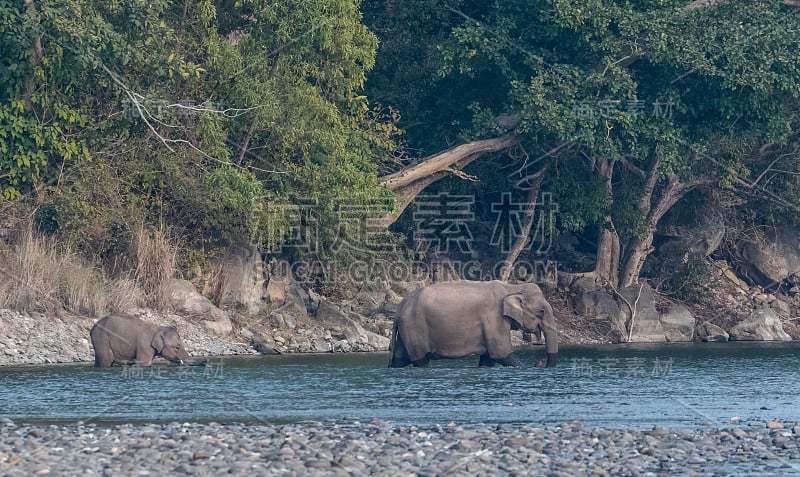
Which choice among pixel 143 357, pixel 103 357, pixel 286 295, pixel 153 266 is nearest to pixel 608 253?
pixel 286 295

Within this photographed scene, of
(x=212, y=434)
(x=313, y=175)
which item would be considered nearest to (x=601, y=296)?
(x=313, y=175)

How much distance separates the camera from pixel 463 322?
21.8 metres

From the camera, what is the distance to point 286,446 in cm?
1229

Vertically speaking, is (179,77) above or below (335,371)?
above

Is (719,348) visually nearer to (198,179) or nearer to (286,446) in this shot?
(198,179)

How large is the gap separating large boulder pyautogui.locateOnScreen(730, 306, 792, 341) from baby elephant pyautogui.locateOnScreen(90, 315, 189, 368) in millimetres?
17166

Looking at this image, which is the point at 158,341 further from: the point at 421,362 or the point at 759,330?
the point at 759,330

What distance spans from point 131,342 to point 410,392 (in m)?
5.93

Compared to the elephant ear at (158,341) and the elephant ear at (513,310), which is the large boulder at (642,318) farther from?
the elephant ear at (158,341)

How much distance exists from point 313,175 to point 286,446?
1583cm

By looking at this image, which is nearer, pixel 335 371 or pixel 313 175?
pixel 335 371

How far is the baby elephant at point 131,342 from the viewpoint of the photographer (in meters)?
21.2

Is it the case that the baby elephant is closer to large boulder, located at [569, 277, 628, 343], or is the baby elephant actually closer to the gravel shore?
the gravel shore

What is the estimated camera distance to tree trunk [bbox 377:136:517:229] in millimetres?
30219
